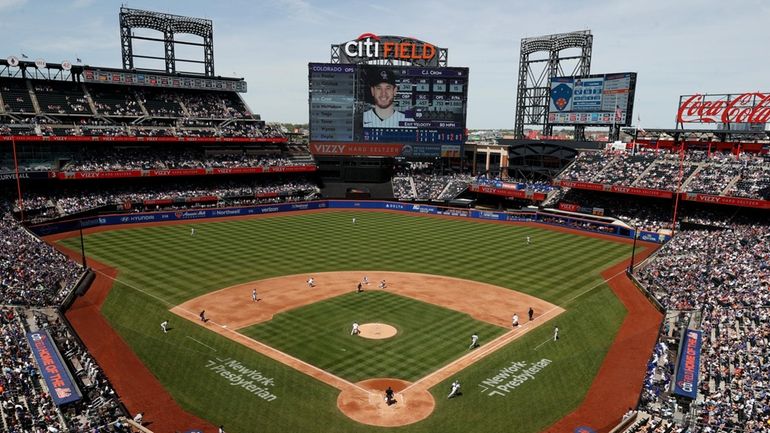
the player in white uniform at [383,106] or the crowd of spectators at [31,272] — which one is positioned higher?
the player in white uniform at [383,106]

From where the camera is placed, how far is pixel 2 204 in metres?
56.8

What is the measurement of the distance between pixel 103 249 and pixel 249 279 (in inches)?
733

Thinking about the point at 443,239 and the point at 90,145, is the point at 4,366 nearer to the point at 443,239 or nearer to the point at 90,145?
the point at 443,239

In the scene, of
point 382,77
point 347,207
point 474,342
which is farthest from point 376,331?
point 382,77

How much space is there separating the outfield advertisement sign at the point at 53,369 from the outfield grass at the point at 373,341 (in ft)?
31.1

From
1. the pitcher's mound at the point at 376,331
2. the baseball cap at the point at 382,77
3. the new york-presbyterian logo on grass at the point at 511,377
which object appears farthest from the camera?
the baseball cap at the point at 382,77

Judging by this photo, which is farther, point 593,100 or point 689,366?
point 593,100

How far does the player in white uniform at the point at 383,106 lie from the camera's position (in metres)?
79.9

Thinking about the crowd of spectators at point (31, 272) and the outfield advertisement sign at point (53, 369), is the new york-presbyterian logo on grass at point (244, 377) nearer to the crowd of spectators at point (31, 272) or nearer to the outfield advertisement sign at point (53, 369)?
the outfield advertisement sign at point (53, 369)

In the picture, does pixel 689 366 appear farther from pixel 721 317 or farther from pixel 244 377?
pixel 244 377

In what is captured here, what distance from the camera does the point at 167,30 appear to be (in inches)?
3255

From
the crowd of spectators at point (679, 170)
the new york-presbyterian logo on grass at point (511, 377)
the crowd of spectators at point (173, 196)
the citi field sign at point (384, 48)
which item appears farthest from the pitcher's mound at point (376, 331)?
the citi field sign at point (384, 48)

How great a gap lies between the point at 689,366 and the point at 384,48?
68306 millimetres

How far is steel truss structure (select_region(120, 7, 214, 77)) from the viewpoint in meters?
79.6
